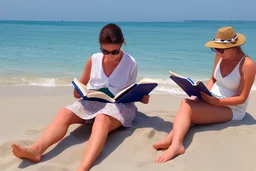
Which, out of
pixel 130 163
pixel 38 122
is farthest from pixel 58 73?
pixel 130 163

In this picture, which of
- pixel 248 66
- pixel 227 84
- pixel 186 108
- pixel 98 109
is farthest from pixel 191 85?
pixel 98 109

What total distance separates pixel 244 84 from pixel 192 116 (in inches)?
24.4

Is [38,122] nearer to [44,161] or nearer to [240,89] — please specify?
[44,161]

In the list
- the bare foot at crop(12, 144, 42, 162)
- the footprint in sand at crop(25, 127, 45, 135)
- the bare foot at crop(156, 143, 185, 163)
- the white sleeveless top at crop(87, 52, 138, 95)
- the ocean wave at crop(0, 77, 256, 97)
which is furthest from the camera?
the ocean wave at crop(0, 77, 256, 97)

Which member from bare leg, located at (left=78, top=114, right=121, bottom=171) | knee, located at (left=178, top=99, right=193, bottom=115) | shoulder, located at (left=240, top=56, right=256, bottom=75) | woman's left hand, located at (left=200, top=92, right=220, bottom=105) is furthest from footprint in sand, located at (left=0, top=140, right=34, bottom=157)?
shoulder, located at (left=240, top=56, right=256, bottom=75)

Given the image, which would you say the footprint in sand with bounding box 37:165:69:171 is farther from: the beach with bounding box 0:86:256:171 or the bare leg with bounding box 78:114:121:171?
the bare leg with bounding box 78:114:121:171

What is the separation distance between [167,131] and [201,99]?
0.52 metres

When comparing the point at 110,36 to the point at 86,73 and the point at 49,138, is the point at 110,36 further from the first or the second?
the point at 49,138

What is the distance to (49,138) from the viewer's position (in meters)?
3.37

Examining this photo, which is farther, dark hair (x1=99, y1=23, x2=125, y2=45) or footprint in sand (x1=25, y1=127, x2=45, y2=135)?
footprint in sand (x1=25, y1=127, x2=45, y2=135)

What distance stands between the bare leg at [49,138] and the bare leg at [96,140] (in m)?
0.33

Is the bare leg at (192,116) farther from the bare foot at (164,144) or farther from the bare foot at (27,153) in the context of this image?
the bare foot at (27,153)

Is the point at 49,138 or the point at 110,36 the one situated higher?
the point at 110,36

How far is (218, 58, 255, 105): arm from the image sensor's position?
3600mm
